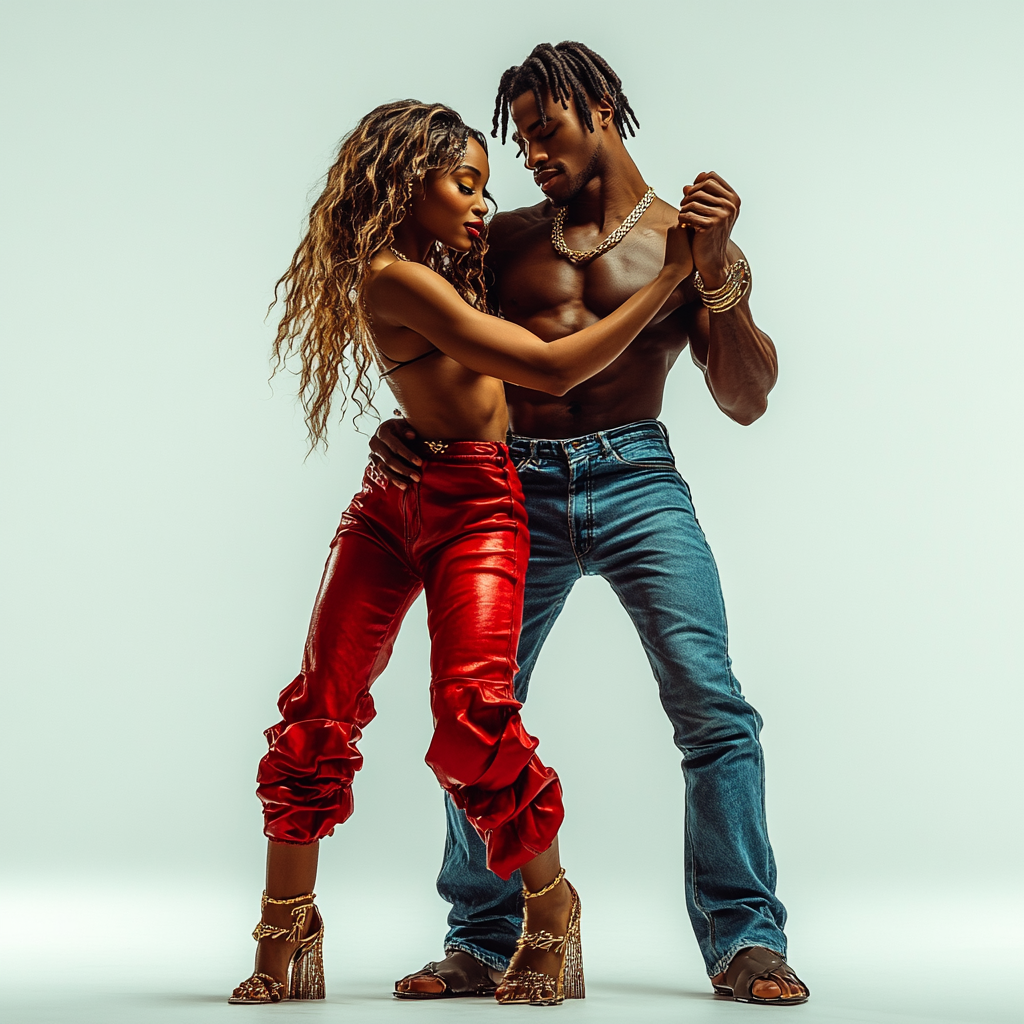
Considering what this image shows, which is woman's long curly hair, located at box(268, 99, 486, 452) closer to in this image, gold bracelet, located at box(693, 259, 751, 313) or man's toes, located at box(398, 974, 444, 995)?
gold bracelet, located at box(693, 259, 751, 313)

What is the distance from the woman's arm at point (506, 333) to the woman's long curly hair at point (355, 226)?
137mm

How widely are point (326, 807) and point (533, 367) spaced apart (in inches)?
40.9

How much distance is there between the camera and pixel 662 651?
3691mm

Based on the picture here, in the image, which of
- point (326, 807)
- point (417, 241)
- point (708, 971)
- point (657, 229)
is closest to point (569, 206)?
point (657, 229)

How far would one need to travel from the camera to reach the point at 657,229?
12.9 ft

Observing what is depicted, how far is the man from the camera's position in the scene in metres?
3.65

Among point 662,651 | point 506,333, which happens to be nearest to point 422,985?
point 662,651

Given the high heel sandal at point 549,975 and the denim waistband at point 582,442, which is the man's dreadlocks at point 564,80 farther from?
the high heel sandal at point 549,975

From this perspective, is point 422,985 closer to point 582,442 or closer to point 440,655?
point 440,655

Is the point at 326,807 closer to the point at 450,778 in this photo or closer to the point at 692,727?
the point at 450,778

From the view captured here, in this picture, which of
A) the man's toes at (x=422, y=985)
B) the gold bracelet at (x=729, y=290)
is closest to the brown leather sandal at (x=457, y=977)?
the man's toes at (x=422, y=985)

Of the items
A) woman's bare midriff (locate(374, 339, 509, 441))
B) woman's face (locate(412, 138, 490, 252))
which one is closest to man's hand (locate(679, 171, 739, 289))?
woman's face (locate(412, 138, 490, 252))

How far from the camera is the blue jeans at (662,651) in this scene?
3.65m

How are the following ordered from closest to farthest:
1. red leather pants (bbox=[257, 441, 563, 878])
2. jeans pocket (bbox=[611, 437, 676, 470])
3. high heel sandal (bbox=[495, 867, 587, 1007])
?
red leather pants (bbox=[257, 441, 563, 878])
high heel sandal (bbox=[495, 867, 587, 1007])
jeans pocket (bbox=[611, 437, 676, 470])
